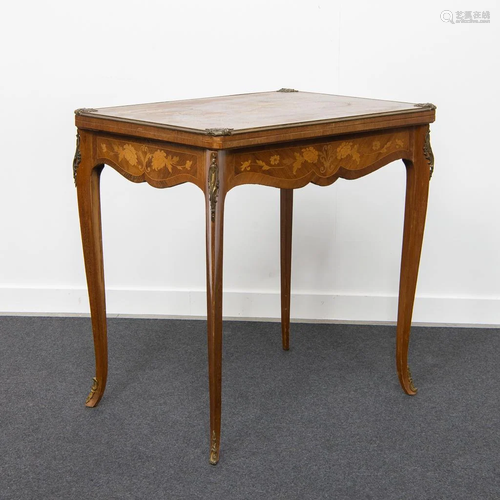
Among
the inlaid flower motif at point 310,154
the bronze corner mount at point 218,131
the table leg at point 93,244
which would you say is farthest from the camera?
the table leg at point 93,244

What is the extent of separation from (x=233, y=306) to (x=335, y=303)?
1.40 ft

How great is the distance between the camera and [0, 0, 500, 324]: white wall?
3.15m

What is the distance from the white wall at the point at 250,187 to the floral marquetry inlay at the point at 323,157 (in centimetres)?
83

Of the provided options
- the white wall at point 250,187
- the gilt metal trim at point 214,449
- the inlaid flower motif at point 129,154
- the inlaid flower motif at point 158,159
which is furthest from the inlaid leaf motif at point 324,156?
the white wall at point 250,187

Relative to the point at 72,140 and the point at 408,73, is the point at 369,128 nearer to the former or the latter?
the point at 408,73

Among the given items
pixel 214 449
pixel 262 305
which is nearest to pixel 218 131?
pixel 214 449

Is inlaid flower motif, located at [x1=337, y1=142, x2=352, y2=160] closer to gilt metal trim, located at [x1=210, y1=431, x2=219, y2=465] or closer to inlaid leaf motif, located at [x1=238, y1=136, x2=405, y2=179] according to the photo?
inlaid leaf motif, located at [x1=238, y1=136, x2=405, y2=179]

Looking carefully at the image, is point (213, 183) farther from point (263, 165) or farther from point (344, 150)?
point (344, 150)

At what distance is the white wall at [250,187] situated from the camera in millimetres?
3154

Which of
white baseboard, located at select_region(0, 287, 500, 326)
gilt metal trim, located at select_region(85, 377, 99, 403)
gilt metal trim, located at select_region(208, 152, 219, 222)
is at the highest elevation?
gilt metal trim, located at select_region(208, 152, 219, 222)
